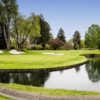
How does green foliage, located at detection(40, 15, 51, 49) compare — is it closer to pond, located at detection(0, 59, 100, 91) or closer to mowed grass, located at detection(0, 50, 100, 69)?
mowed grass, located at detection(0, 50, 100, 69)

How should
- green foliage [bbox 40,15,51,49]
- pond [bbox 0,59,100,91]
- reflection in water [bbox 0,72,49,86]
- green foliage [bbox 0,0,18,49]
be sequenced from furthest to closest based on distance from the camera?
green foliage [bbox 40,15,51,49] < green foliage [bbox 0,0,18,49] < reflection in water [bbox 0,72,49,86] < pond [bbox 0,59,100,91]

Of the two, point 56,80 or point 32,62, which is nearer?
point 56,80

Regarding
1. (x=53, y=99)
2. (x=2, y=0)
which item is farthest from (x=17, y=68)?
(x=2, y=0)

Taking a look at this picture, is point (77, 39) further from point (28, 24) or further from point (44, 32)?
point (28, 24)

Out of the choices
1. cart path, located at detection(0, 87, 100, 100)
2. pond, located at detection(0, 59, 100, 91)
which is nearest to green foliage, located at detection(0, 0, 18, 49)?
pond, located at detection(0, 59, 100, 91)

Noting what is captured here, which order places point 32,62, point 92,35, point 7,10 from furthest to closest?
point 92,35, point 7,10, point 32,62

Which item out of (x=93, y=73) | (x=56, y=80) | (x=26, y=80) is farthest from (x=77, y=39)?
(x=26, y=80)

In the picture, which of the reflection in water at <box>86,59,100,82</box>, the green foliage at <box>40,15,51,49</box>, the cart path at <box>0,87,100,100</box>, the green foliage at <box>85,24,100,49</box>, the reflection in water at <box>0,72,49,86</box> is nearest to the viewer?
the cart path at <box>0,87,100,100</box>

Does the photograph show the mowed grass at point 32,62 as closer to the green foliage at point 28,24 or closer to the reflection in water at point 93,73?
the reflection in water at point 93,73

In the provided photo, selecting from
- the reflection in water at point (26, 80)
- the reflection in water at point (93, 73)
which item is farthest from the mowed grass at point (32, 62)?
the reflection in water at point (26, 80)

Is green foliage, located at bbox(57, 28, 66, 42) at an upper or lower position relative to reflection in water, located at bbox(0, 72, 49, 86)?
upper

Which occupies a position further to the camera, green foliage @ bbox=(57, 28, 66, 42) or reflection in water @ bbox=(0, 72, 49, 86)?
green foliage @ bbox=(57, 28, 66, 42)

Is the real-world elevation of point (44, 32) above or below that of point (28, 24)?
below

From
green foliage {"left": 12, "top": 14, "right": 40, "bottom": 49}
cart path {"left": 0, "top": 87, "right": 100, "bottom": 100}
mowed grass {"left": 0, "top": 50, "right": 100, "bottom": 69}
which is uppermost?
green foliage {"left": 12, "top": 14, "right": 40, "bottom": 49}
